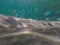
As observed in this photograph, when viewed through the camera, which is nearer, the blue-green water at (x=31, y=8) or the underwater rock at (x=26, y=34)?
the underwater rock at (x=26, y=34)

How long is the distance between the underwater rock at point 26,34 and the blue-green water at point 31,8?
24.6 ft

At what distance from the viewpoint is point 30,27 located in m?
1.47

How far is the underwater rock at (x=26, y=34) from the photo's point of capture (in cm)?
126

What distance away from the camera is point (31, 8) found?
38.7ft

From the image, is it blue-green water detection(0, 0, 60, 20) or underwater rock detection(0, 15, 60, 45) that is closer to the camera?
underwater rock detection(0, 15, 60, 45)

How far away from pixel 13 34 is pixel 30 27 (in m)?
0.21

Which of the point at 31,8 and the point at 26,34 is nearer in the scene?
the point at 26,34

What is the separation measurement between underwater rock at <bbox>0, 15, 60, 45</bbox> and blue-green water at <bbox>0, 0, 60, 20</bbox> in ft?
24.6

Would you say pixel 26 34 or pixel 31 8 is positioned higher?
pixel 31 8

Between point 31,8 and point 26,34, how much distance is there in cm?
1055

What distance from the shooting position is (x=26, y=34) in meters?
1.31

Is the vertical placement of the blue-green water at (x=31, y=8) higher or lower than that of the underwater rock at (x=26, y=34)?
higher

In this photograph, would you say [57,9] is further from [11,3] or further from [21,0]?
[11,3]

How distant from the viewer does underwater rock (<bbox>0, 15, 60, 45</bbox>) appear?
4.14 feet
